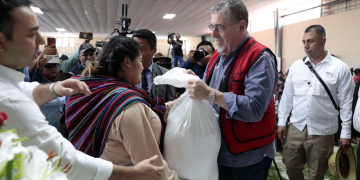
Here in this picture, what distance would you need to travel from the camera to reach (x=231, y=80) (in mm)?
1305

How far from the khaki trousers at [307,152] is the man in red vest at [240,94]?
0.99 meters

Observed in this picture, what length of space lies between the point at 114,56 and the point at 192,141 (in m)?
0.55

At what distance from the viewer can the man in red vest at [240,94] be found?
3.93 ft

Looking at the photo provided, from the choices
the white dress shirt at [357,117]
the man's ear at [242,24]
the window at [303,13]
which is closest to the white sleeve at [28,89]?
the man's ear at [242,24]

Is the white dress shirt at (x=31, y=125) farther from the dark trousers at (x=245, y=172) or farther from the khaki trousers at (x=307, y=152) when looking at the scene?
the khaki trousers at (x=307, y=152)

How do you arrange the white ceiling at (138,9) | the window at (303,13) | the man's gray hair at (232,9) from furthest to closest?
the window at (303,13), the white ceiling at (138,9), the man's gray hair at (232,9)

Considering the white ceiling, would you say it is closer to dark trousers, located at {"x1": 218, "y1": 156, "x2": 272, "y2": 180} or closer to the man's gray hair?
the man's gray hair

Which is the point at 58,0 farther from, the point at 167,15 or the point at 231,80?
the point at 231,80

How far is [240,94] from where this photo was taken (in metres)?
1.29

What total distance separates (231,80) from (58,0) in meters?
7.66

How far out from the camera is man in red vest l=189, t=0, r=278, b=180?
47.2 inches

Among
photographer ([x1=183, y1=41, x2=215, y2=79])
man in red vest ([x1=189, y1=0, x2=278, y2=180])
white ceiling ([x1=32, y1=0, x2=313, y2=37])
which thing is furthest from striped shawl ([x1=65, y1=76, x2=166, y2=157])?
white ceiling ([x1=32, y1=0, x2=313, y2=37])

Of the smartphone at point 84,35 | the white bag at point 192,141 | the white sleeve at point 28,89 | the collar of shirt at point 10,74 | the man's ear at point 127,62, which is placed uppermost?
the smartphone at point 84,35

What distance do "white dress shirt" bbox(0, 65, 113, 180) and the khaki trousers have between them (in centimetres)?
196
